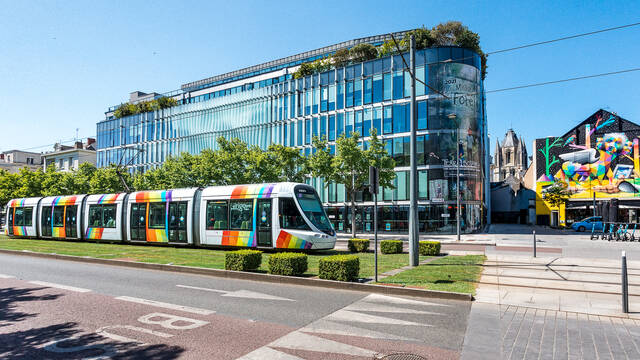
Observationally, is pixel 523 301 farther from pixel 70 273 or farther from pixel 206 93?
pixel 206 93

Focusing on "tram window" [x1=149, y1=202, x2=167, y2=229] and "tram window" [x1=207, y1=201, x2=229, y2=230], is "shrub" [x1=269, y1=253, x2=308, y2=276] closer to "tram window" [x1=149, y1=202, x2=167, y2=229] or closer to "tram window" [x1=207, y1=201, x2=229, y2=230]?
"tram window" [x1=207, y1=201, x2=229, y2=230]

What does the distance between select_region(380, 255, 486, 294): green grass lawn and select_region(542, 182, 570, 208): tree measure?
44.4 metres

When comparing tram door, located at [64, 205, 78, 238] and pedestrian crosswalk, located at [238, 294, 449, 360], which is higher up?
tram door, located at [64, 205, 78, 238]

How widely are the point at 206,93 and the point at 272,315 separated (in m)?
63.5

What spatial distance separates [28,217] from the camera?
3069 cm

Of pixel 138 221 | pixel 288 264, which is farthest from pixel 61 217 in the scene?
pixel 288 264

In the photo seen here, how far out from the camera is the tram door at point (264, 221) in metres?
17.5

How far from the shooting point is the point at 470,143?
39844 millimetres

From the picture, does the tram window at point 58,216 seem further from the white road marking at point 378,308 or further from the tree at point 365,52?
the tree at point 365,52

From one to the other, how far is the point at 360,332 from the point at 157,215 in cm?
1828

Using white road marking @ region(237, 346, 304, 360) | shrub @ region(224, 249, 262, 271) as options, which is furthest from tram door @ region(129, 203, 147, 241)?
white road marking @ region(237, 346, 304, 360)

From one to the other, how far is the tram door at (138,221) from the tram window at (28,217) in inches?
514

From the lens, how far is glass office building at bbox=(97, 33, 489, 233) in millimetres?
38094

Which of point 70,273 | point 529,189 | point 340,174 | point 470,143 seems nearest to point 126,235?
point 70,273
